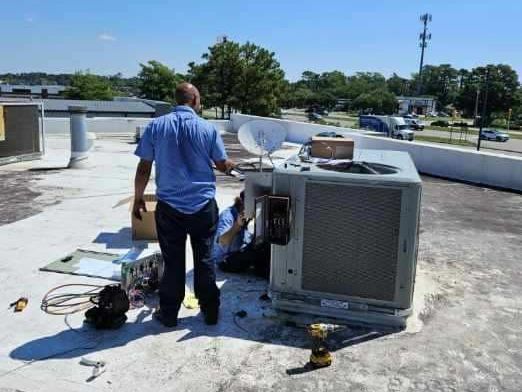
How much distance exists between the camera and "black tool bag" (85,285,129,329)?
135 inches

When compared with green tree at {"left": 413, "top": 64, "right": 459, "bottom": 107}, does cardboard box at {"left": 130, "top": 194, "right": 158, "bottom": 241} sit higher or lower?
lower

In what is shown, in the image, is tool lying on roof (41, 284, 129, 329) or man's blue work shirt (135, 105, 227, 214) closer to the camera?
man's blue work shirt (135, 105, 227, 214)

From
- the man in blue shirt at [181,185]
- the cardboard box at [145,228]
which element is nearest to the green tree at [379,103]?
the cardboard box at [145,228]

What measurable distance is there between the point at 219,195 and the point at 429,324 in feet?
16.9

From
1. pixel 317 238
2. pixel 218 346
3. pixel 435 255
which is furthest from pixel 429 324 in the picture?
pixel 435 255

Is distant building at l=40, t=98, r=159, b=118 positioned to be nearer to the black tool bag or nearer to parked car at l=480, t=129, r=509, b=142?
parked car at l=480, t=129, r=509, b=142

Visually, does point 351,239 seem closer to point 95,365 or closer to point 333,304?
point 333,304

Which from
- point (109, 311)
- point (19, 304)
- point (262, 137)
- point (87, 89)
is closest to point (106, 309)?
point (109, 311)

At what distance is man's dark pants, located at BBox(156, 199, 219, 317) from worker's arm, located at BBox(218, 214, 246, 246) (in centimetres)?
119

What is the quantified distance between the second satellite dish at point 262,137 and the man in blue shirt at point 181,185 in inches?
65.1

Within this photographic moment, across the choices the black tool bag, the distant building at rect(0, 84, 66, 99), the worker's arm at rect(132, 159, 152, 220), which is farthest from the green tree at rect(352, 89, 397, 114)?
the black tool bag

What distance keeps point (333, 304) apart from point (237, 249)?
1432 mm

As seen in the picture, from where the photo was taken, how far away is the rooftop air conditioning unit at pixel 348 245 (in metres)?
3.32

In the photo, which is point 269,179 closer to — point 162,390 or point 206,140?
point 206,140
